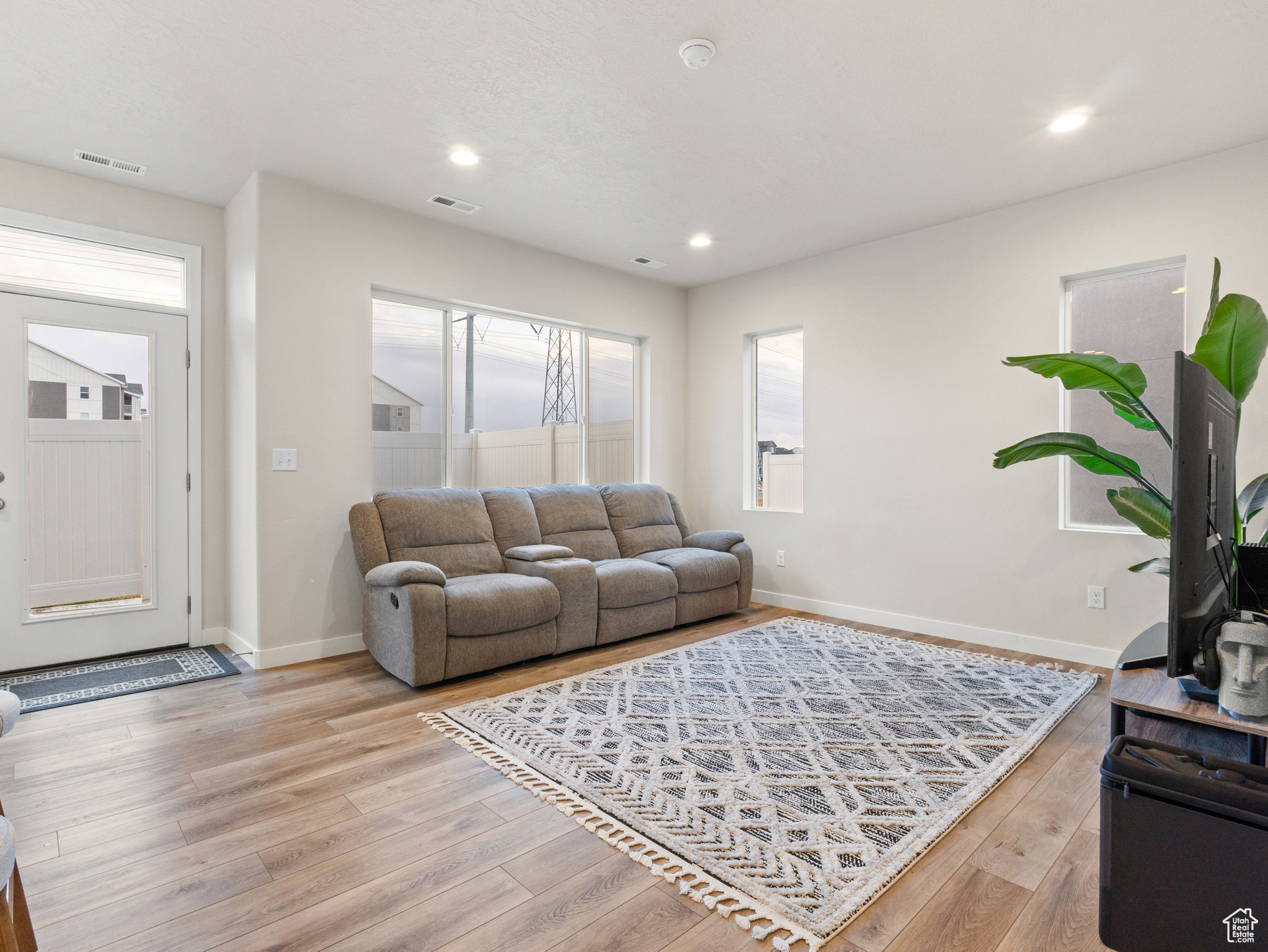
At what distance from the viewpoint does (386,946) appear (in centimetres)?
146

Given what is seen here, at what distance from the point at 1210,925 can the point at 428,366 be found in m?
4.26

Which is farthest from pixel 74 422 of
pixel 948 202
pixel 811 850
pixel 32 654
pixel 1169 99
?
pixel 1169 99

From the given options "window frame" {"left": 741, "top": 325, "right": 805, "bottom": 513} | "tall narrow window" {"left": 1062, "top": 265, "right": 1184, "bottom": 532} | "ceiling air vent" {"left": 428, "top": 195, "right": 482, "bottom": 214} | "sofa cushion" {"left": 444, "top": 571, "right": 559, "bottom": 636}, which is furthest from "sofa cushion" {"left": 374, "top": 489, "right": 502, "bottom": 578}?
"tall narrow window" {"left": 1062, "top": 265, "right": 1184, "bottom": 532}

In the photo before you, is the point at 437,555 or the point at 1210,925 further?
the point at 437,555

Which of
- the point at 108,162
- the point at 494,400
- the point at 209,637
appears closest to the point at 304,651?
the point at 209,637

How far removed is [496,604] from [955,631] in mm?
2830

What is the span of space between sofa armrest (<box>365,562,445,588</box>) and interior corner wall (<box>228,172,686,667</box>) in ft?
2.08

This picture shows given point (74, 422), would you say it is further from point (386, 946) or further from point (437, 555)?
point (386, 946)

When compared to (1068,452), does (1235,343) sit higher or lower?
higher

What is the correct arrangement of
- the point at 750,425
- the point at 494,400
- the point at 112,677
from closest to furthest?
the point at 112,677, the point at 494,400, the point at 750,425

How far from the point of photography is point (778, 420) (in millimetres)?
5273

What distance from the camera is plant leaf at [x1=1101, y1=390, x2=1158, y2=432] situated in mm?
2924

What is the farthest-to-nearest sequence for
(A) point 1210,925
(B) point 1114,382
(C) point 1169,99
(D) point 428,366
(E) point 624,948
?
(D) point 428,366, (C) point 1169,99, (B) point 1114,382, (E) point 624,948, (A) point 1210,925

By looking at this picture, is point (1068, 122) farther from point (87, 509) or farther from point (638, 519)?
point (87, 509)
